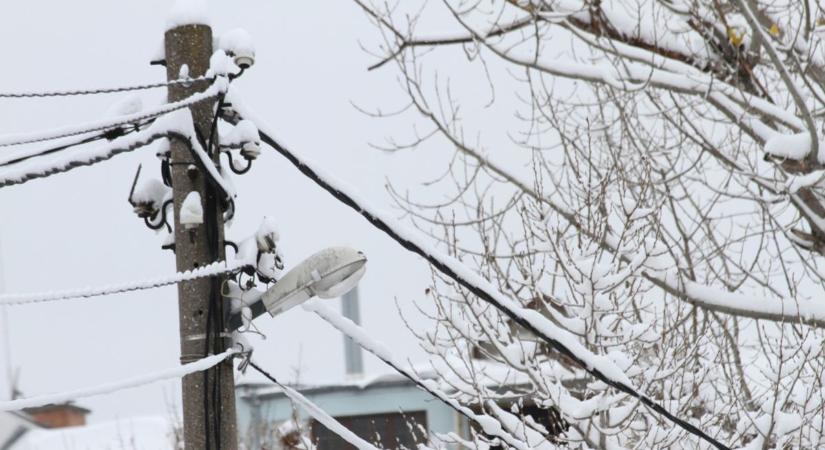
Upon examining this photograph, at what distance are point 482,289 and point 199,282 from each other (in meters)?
1.11

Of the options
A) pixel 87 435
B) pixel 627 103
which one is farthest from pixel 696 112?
pixel 87 435

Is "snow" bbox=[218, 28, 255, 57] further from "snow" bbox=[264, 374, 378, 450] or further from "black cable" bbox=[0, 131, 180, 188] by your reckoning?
"snow" bbox=[264, 374, 378, 450]

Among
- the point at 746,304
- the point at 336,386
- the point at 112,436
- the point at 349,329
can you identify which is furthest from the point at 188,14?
the point at 112,436

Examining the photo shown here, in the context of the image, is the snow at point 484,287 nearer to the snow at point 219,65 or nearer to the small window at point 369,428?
the snow at point 219,65

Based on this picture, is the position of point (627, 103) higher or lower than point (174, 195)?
higher

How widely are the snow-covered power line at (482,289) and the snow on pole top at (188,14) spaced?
655 millimetres

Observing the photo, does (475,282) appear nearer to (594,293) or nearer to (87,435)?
(594,293)

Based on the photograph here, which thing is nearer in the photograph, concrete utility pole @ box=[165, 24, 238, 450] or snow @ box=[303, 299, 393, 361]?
concrete utility pole @ box=[165, 24, 238, 450]

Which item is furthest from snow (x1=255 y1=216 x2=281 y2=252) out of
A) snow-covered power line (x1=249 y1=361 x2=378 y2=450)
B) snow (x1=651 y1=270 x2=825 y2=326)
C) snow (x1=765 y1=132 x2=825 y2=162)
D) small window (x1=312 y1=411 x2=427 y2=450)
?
small window (x1=312 y1=411 x2=427 y2=450)

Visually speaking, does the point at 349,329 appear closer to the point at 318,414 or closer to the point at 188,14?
the point at 318,414

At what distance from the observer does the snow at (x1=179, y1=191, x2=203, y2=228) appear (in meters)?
4.43

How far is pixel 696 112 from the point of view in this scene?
32.9 feet

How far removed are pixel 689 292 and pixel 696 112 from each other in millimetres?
2821

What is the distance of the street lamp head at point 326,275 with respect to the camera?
4305 millimetres
